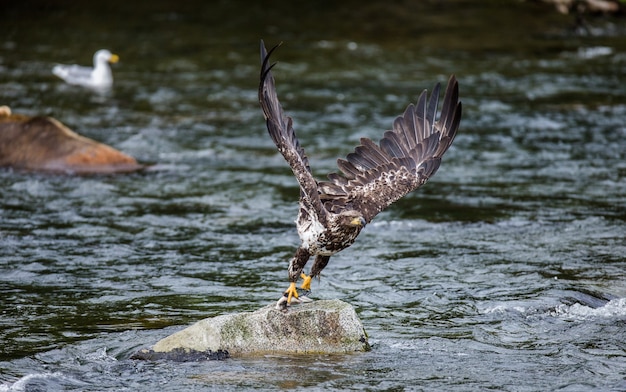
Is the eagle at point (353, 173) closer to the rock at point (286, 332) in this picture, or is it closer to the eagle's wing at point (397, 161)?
the eagle's wing at point (397, 161)

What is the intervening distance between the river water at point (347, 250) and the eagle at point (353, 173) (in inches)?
28.4

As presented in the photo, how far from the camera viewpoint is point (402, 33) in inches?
843

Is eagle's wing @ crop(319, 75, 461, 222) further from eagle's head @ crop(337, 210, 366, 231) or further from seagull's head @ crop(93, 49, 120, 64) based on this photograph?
seagull's head @ crop(93, 49, 120, 64)

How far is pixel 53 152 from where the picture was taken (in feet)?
39.2

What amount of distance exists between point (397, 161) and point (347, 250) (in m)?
2.04

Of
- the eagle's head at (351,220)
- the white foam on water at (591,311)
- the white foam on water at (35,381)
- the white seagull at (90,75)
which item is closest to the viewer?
the white foam on water at (35,381)

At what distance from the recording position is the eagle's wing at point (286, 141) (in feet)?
20.7

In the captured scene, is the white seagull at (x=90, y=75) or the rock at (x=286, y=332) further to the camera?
the white seagull at (x=90, y=75)

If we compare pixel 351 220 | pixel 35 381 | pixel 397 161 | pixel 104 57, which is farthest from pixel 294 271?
pixel 104 57

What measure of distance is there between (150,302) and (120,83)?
10352 millimetres

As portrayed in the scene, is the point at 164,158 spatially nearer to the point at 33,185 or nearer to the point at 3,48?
the point at 33,185

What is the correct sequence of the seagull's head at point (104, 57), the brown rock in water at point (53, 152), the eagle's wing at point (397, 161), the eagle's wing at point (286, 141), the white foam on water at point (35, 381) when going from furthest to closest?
the seagull's head at point (104, 57), the brown rock in water at point (53, 152), the eagle's wing at point (397, 161), the eagle's wing at point (286, 141), the white foam on water at point (35, 381)

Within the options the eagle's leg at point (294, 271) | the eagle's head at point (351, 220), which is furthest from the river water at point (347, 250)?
the eagle's head at point (351, 220)

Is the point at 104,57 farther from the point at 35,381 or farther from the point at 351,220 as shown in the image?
the point at 35,381
